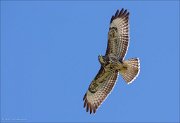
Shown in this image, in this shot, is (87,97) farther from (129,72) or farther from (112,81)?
(129,72)

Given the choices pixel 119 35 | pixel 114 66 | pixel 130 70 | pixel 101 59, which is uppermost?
pixel 119 35

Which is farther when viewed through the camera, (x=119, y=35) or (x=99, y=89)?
(x=99, y=89)

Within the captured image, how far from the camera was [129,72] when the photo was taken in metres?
12.2

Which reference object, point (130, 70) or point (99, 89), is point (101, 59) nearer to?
point (130, 70)

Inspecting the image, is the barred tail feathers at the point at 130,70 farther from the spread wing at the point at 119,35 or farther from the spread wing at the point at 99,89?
the spread wing at the point at 99,89

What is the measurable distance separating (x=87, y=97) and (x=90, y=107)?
1.37ft

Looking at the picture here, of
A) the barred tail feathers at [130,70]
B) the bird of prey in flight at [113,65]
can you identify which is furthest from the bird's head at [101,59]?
the barred tail feathers at [130,70]

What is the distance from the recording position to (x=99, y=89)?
1326cm

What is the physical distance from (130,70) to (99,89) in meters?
1.45

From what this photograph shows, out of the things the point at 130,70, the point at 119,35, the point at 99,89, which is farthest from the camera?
the point at 99,89

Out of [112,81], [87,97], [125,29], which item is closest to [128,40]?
[125,29]

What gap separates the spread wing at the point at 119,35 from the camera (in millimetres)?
12383

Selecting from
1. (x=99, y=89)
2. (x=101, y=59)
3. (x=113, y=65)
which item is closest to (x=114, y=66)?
(x=113, y=65)

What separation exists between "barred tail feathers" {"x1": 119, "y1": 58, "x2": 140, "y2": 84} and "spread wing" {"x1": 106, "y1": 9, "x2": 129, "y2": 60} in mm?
319
